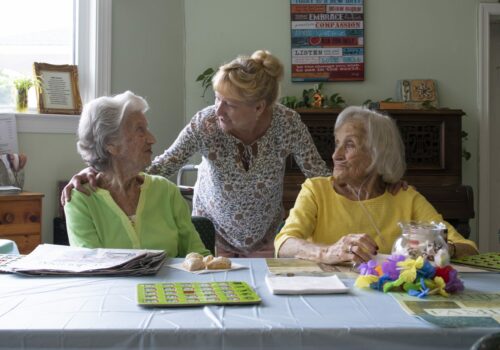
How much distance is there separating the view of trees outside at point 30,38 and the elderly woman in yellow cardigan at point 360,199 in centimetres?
232

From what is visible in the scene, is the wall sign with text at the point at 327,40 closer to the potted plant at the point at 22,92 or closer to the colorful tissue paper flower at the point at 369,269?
the potted plant at the point at 22,92

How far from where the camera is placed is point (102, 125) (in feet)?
6.67

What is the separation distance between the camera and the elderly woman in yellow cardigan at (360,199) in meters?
1.98

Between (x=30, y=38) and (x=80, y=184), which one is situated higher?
(x=30, y=38)

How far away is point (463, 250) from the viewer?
6.14 ft

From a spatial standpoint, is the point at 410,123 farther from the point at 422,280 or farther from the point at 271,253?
the point at 422,280

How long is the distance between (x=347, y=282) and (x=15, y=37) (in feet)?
9.96

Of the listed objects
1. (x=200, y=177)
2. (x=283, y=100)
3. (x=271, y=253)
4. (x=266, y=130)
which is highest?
(x=283, y=100)

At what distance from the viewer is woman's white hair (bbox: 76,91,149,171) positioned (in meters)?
2.04

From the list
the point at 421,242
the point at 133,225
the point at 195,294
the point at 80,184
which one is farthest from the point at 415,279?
the point at 80,184

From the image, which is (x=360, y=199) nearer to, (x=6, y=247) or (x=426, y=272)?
(x=426, y=272)

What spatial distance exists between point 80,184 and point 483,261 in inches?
48.2

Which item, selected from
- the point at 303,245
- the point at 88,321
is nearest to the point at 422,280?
the point at 303,245

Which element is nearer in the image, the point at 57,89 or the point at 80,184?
the point at 80,184
